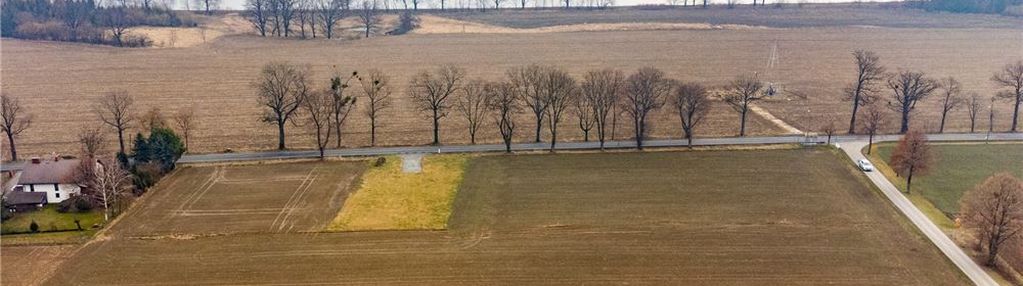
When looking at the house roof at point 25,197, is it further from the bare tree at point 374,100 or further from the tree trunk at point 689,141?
the tree trunk at point 689,141

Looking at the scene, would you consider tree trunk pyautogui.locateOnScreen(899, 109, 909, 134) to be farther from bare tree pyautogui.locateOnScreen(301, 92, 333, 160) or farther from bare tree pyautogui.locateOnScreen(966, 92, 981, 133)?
bare tree pyautogui.locateOnScreen(301, 92, 333, 160)

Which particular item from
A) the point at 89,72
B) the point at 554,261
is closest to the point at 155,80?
the point at 89,72

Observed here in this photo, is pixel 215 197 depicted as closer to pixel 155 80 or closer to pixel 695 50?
pixel 155 80

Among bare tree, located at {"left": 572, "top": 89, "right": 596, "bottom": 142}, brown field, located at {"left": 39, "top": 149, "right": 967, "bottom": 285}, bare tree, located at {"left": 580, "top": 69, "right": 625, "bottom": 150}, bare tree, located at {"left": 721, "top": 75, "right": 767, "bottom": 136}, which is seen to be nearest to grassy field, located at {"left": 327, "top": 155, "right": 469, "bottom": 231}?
brown field, located at {"left": 39, "top": 149, "right": 967, "bottom": 285}

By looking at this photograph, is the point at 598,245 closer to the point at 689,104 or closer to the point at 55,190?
the point at 689,104

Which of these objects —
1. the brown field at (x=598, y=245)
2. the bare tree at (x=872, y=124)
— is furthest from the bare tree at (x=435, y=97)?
the bare tree at (x=872, y=124)

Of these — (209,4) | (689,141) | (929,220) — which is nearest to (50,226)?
(689,141)
